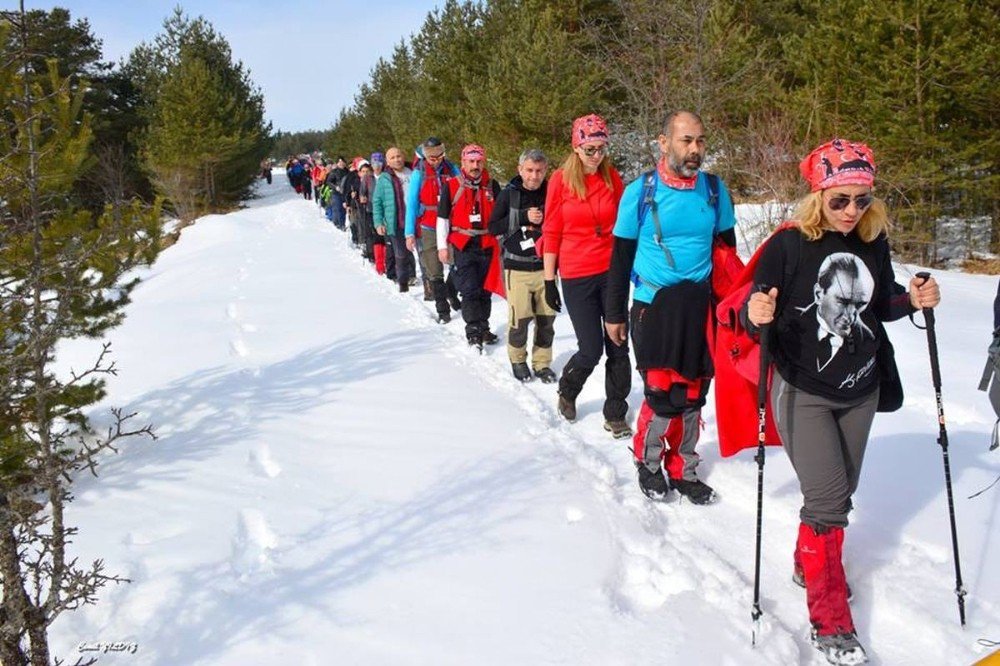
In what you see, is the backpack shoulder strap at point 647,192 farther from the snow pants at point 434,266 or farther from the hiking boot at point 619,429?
the snow pants at point 434,266

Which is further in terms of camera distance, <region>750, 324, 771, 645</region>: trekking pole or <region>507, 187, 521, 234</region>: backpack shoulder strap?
<region>507, 187, 521, 234</region>: backpack shoulder strap

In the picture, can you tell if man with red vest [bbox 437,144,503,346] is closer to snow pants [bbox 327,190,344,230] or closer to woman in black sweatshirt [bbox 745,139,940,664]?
woman in black sweatshirt [bbox 745,139,940,664]

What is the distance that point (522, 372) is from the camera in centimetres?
623

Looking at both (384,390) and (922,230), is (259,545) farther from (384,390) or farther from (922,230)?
(922,230)

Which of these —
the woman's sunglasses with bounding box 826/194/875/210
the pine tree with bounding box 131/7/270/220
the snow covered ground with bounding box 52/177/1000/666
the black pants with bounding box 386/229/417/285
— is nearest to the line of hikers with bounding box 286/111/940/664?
the woman's sunglasses with bounding box 826/194/875/210

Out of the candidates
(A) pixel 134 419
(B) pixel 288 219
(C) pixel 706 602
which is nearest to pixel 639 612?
(C) pixel 706 602

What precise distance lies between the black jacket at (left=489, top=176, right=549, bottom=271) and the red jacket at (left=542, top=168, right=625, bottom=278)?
104 cm

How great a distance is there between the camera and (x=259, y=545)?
3479mm

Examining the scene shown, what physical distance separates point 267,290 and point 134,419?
5963 mm

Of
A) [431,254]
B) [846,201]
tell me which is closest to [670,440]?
[846,201]

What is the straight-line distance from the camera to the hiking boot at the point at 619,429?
479 centimetres

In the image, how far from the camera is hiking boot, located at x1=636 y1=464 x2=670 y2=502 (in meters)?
3.86

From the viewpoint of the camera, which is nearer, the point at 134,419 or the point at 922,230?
the point at 134,419
